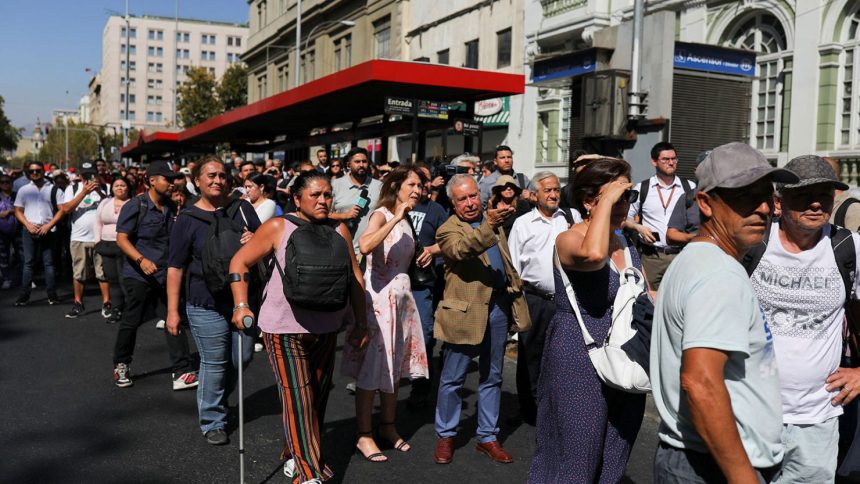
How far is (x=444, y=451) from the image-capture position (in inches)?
197

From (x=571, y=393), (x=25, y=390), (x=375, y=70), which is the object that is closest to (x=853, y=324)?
(x=571, y=393)

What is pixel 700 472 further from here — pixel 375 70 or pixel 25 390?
pixel 375 70

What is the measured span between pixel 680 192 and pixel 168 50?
139m

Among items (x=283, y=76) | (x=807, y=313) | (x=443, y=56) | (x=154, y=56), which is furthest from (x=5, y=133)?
(x=807, y=313)

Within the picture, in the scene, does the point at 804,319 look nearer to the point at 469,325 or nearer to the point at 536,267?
the point at 469,325

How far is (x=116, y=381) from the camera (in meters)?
6.80

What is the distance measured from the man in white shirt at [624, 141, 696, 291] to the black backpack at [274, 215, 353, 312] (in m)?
3.64

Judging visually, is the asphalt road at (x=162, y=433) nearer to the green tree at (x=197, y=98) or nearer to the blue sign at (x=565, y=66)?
the blue sign at (x=565, y=66)

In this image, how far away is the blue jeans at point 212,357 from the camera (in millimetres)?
5344

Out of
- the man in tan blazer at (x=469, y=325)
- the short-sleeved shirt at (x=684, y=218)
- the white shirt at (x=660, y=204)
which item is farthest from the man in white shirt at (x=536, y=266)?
the white shirt at (x=660, y=204)

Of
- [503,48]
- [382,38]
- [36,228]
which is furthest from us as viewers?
[382,38]

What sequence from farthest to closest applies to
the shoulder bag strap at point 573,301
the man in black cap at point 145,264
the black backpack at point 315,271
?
1. the man in black cap at point 145,264
2. the black backpack at point 315,271
3. the shoulder bag strap at point 573,301

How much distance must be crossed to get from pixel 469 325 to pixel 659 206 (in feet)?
10.4

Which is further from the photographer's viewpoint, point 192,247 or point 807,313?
point 192,247
